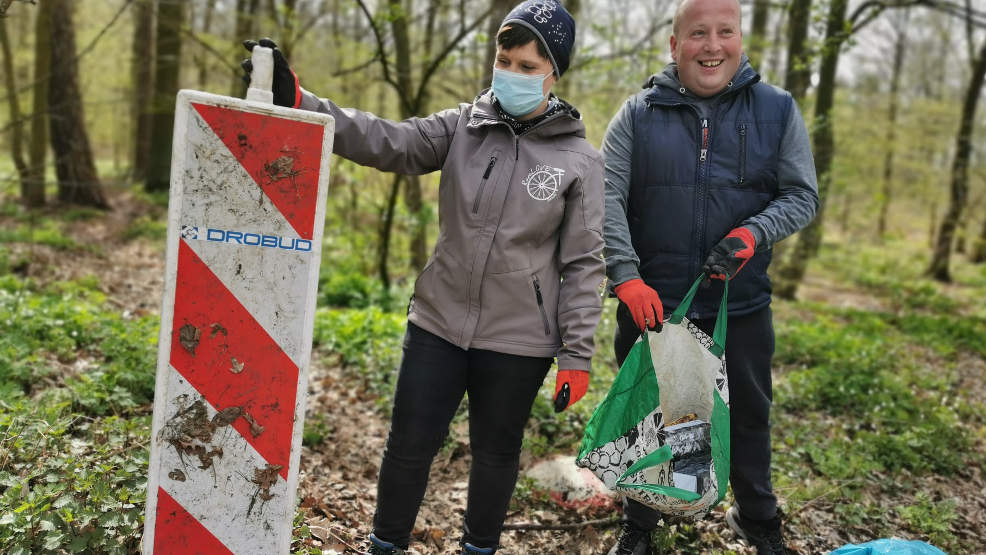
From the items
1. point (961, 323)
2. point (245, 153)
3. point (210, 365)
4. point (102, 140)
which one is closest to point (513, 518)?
point (210, 365)

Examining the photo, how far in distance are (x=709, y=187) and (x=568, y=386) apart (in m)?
0.97

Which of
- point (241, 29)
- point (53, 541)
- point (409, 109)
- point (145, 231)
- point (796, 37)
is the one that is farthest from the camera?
point (241, 29)

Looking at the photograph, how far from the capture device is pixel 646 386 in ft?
8.64

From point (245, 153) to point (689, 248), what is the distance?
5.46 ft

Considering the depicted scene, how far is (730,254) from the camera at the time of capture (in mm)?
2480

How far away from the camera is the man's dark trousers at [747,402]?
2.78 metres

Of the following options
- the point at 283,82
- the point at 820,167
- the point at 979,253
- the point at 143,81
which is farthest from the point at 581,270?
the point at 979,253

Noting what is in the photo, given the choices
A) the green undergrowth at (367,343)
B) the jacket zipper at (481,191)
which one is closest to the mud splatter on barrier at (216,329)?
the jacket zipper at (481,191)

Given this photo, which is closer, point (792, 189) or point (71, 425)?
point (792, 189)

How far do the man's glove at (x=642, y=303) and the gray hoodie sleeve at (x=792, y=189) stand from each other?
1.50ft

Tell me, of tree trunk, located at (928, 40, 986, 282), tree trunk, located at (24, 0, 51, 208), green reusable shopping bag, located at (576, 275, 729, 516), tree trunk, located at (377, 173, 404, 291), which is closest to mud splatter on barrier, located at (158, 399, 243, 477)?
green reusable shopping bag, located at (576, 275, 729, 516)

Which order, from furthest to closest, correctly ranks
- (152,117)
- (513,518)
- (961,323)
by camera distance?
1. (152,117)
2. (961,323)
3. (513,518)

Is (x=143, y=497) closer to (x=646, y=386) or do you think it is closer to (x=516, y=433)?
(x=516, y=433)

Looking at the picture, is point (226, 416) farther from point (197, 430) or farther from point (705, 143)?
point (705, 143)
